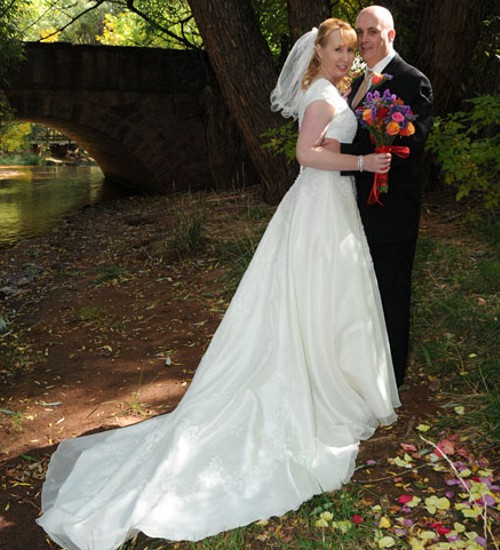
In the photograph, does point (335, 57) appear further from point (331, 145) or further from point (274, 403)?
point (274, 403)

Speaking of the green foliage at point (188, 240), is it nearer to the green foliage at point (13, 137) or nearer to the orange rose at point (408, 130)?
the orange rose at point (408, 130)

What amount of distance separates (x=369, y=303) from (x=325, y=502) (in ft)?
3.49

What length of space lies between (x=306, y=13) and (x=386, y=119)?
421cm

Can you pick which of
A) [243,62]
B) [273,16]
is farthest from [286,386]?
[273,16]

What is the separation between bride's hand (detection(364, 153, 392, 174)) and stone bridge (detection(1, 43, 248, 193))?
728cm

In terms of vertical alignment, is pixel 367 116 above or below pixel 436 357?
above

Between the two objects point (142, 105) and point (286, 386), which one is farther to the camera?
point (142, 105)

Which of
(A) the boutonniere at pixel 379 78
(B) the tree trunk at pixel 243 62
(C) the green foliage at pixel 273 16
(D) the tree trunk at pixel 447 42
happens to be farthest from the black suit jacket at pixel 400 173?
(C) the green foliage at pixel 273 16

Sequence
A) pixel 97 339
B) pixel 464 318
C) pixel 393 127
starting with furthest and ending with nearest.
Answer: pixel 97 339 < pixel 464 318 < pixel 393 127

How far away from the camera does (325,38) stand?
11.1 feet

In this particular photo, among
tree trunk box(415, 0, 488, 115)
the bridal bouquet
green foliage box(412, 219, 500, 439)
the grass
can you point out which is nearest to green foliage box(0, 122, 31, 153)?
the grass

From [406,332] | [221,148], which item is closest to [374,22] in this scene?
[406,332]

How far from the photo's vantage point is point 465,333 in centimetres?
479

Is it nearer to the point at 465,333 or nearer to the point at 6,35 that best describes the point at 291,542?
the point at 465,333
